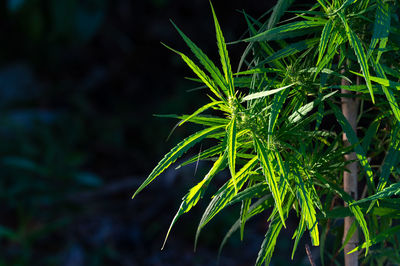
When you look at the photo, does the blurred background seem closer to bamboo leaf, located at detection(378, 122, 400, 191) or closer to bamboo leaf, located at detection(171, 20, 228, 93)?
bamboo leaf, located at detection(378, 122, 400, 191)

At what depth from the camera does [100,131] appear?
3.29 meters

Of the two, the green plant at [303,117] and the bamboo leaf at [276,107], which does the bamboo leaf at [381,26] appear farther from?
the bamboo leaf at [276,107]

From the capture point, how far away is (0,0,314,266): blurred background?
100 inches

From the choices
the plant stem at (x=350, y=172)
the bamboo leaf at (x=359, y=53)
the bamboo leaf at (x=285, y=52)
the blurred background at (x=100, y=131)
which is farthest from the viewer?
the blurred background at (x=100, y=131)

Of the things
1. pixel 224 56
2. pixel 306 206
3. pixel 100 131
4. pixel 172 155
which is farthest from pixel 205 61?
pixel 100 131

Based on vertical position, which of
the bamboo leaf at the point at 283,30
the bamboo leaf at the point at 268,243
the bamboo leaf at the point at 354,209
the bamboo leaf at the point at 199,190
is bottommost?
the bamboo leaf at the point at 268,243

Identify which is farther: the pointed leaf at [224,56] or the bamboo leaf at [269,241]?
the bamboo leaf at [269,241]

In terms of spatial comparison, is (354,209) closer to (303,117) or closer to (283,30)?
(303,117)

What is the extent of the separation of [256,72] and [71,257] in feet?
6.29

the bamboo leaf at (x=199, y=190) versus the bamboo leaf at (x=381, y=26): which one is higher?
the bamboo leaf at (x=381, y=26)

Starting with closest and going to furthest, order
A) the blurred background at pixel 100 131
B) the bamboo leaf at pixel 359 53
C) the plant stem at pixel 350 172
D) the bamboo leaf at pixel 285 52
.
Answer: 1. the bamboo leaf at pixel 359 53
2. the bamboo leaf at pixel 285 52
3. the plant stem at pixel 350 172
4. the blurred background at pixel 100 131

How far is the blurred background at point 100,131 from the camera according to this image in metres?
2.55

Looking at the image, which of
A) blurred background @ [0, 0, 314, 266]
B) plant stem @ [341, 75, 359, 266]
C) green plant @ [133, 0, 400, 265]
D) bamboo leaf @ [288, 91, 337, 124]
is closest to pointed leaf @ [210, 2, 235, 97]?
green plant @ [133, 0, 400, 265]

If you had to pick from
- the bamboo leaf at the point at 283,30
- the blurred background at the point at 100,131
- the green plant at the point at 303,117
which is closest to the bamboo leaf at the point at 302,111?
the green plant at the point at 303,117
